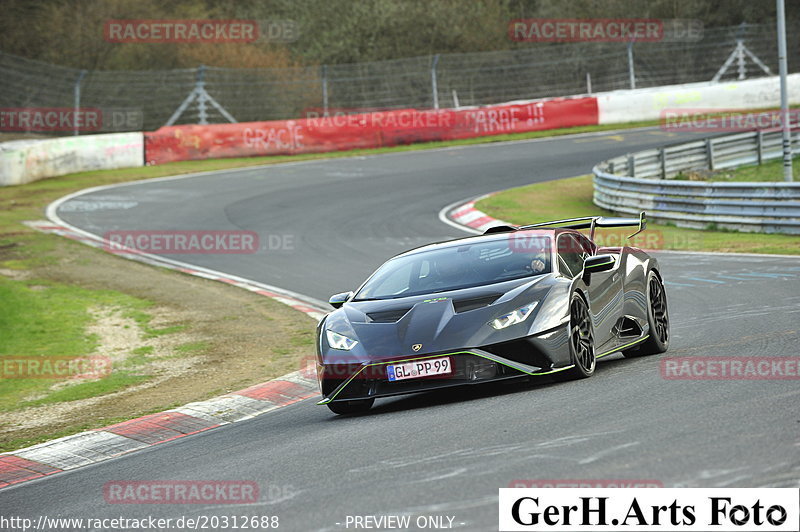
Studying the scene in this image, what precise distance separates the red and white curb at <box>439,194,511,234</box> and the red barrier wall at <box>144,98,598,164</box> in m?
10.3

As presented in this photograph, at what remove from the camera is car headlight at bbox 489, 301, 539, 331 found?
26.0 feet

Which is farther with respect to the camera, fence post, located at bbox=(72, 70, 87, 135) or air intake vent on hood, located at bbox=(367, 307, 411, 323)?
fence post, located at bbox=(72, 70, 87, 135)

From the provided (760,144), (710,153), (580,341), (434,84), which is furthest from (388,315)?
(434,84)

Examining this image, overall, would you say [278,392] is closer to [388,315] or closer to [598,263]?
[388,315]

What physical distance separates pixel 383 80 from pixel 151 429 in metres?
28.2

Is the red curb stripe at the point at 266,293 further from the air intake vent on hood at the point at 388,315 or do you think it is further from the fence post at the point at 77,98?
the fence post at the point at 77,98

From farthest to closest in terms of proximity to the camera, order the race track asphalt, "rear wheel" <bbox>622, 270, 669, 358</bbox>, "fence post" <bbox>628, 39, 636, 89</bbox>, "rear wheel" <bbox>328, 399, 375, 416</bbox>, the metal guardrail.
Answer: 1. "fence post" <bbox>628, 39, 636, 89</bbox>
2. the metal guardrail
3. "rear wheel" <bbox>622, 270, 669, 358</bbox>
4. "rear wheel" <bbox>328, 399, 375, 416</bbox>
5. the race track asphalt

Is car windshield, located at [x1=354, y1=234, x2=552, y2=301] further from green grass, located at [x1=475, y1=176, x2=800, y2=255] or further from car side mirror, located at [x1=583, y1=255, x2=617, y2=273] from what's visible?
green grass, located at [x1=475, y1=176, x2=800, y2=255]

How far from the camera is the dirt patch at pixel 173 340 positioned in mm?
10000

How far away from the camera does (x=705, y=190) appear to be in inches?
847

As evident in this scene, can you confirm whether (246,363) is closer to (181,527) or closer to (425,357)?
(425,357)

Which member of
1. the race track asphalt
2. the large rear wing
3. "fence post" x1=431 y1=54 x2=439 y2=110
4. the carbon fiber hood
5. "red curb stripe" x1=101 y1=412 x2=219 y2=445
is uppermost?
"fence post" x1=431 y1=54 x2=439 y2=110

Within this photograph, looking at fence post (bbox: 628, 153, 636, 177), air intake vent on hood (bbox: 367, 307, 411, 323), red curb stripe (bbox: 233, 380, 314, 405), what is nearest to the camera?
air intake vent on hood (bbox: 367, 307, 411, 323)

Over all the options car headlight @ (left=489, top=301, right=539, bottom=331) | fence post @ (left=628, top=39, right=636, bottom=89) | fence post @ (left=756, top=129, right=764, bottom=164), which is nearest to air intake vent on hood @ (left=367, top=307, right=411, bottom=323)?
car headlight @ (left=489, top=301, right=539, bottom=331)
